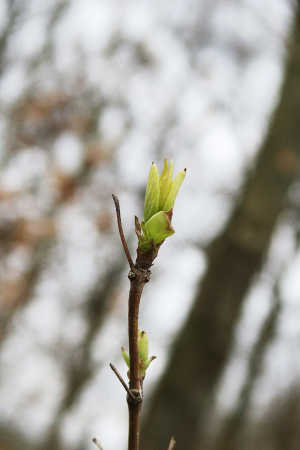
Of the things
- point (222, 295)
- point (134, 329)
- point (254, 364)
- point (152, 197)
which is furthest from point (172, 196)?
point (254, 364)

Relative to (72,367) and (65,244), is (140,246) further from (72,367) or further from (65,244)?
(72,367)

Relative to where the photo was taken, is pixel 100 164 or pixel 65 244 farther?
pixel 65 244

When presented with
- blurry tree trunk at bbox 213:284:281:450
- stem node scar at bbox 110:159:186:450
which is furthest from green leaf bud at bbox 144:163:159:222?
blurry tree trunk at bbox 213:284:281:450

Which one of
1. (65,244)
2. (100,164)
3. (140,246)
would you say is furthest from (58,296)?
(140,246)

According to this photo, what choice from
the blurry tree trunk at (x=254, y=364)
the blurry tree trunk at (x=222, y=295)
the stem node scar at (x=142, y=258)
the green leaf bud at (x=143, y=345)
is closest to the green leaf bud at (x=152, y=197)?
the stem node scar at (x=142, y=258)

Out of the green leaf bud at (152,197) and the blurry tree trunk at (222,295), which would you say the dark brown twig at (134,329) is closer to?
the green leaf bud at (152,197)

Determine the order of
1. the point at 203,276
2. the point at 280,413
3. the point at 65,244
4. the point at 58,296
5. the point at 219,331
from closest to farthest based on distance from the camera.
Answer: the point at 219,331, the point at 203,276, the point at 65,244, the point at 58,296, the point at 280,413

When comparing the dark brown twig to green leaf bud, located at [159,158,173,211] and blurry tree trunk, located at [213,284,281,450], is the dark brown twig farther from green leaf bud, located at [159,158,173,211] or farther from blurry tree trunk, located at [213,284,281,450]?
blurry tree trunk, located at [213,284,281,450]

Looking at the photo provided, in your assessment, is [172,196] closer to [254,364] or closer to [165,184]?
[165,184]
